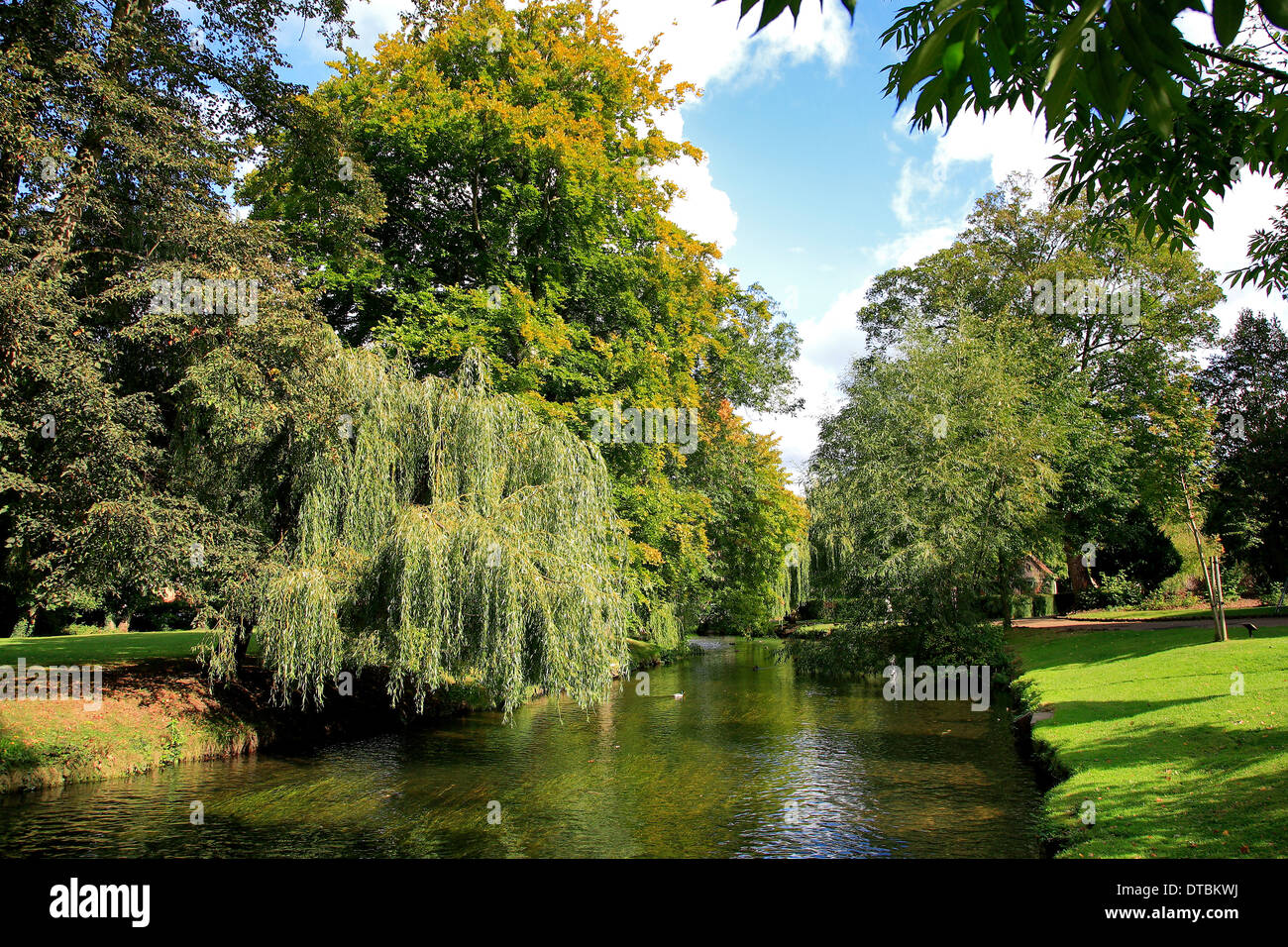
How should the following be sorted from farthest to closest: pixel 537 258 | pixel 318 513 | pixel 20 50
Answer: pixel 537 258
pixel 318 513
pixel 20 50

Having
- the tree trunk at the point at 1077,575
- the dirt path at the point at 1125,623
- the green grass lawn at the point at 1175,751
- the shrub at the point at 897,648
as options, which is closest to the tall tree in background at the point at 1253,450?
the dirt path at the point at 1125,623

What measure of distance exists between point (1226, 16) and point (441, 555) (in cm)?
1133

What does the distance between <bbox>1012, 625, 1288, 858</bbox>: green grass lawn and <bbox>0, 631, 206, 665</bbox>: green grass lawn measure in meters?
14.9

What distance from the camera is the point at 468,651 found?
39.2ft

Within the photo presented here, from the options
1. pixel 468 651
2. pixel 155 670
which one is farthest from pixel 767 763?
pixel 155 670

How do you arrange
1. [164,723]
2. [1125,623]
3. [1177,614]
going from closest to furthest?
[164,723]
[1125,623]
[1177,614]

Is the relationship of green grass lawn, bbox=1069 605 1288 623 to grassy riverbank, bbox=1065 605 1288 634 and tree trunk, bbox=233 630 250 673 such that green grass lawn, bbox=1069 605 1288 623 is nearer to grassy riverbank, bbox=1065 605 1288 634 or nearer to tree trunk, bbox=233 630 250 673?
grassy riverbank, bbox=1065 605 1288 634

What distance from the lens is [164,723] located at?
42.7ft

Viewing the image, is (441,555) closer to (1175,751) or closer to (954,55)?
(1175,751)

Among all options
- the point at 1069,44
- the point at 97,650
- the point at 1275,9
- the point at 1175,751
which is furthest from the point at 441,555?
the point at 97,650

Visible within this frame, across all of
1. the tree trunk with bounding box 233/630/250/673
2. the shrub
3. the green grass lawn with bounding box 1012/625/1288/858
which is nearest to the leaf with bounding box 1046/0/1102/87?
the green grass lawn with bounding box 1012/625/1288/858

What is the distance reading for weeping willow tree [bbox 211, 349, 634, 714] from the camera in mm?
11609

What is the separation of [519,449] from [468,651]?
411 centimetres
